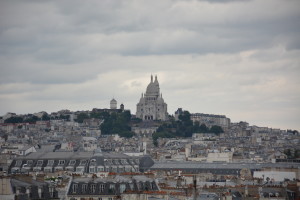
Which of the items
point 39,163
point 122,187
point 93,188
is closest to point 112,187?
point 122,187

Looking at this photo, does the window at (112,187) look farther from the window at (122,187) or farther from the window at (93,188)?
the window at (93,188)

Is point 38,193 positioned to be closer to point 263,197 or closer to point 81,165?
point 263,197

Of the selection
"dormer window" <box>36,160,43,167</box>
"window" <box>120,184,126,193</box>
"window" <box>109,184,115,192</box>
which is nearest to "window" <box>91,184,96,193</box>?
"window" <box>109,184,115,192</box>

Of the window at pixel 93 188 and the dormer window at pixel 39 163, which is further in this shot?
the dormer window at pixel 39 163

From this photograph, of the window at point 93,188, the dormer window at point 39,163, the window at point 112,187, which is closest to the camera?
the window at point 112,187

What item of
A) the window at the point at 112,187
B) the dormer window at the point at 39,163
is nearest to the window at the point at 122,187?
the window at the point at 112,187

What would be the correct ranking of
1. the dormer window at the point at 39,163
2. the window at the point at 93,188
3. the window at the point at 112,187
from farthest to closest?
the dormer window at the point at 39,163 < the window at the point at 93,188 < the window at the point at 112,187

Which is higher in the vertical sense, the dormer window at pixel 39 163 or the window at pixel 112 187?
the dormer window at pixel 39 163

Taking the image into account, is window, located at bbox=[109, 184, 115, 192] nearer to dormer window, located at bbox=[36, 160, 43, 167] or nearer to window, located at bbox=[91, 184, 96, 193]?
window, located at bbox=[91, 184, 96, 193]

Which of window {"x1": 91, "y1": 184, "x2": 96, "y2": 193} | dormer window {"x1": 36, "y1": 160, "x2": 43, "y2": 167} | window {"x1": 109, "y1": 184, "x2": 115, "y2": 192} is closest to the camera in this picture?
window {"x1": 109, "y1": 184, "x2": 115, "y2": 192}

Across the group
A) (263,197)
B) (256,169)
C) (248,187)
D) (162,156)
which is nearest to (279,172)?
(256,169)

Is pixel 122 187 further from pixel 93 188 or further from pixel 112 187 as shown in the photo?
pixel 93 188

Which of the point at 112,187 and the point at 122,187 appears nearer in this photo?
the point at 112,187
